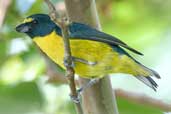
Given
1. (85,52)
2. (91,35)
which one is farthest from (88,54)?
(91,35)

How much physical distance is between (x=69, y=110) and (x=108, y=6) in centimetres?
46

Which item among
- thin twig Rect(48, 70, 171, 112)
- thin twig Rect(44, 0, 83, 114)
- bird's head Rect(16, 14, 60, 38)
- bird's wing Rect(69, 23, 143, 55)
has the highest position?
bird's head Rect(16, 14, 60, 38)

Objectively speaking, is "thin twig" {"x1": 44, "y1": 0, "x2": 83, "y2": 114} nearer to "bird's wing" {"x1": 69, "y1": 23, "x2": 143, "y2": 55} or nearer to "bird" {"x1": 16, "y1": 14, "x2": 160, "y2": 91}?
"bird's wing" {"x1": 69, "y1": 23, "x2": 143, "y2": 55}

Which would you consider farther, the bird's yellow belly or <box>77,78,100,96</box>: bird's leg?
the bird's yellow belly

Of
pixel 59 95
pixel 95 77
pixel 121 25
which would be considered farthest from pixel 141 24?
pixel 95 77

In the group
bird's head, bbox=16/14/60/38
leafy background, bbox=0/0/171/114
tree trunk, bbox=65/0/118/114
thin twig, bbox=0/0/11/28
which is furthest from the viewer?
leafy background, bbox=0/0/171/114

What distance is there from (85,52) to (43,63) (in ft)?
1.41

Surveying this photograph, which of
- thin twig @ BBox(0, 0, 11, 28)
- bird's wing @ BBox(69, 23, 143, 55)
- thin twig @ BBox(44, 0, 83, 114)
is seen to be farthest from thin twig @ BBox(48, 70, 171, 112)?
thin twig @ BBox(44, 0, 83, 114)

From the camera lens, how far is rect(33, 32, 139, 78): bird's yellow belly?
1845mm

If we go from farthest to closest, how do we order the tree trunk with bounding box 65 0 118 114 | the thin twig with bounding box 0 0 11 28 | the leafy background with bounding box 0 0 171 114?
the leafy background with bounding box 0 0 171 114
the thin twig with bounding box 0 0 11 28
the tree trunk with bounding box 65 0 118 114

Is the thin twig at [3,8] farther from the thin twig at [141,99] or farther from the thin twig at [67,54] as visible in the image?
the thin twig at [67,54]

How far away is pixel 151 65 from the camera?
2094 mm

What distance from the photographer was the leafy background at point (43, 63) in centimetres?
205

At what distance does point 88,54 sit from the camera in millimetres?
1890
